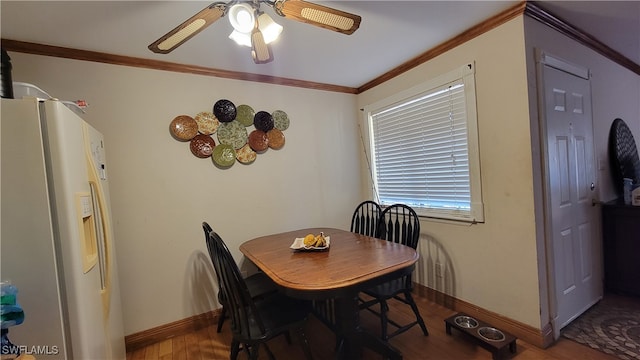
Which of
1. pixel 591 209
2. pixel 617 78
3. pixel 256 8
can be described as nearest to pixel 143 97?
pixel 256 8

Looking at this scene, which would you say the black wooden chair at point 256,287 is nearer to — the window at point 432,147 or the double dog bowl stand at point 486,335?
the double dog bowl stand at point 486,335

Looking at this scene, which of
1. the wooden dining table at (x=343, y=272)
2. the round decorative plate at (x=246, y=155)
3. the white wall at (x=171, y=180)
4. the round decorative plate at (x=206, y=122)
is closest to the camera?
the wooden dining table at (x=343, y=272)

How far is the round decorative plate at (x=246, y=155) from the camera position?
2.53 metres

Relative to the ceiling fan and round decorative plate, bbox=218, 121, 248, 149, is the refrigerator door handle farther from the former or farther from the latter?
round decorative plate, bbox=218, 121, 248, 149

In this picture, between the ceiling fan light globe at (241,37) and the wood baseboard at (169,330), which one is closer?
the ceiling fan light globe at (241,37)

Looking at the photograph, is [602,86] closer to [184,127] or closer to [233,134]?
[233,134]

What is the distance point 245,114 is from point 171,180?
2.84 feet

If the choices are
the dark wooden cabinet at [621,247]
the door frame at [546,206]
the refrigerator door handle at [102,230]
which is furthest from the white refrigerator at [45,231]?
the dark wooden cabinet at [621,247]

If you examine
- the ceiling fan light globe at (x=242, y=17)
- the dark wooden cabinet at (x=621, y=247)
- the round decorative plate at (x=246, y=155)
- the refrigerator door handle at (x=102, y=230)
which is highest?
the ceiling fan light globe at (x=242, y=17)

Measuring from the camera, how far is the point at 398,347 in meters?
1.90

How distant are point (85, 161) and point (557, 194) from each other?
2.86m

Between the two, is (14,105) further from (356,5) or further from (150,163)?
(356,5)

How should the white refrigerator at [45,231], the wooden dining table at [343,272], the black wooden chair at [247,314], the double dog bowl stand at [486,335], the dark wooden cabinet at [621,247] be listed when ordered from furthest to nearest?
1. the dark wooden cabinet at [621,247]
2. the double dog bowl stand at [486,335]
3. the black wooden chair at [247,314]
4. the wooden dining table at [343,272]
5. the white refrigerator at [45,231]

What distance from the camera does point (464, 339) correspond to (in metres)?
1.92
